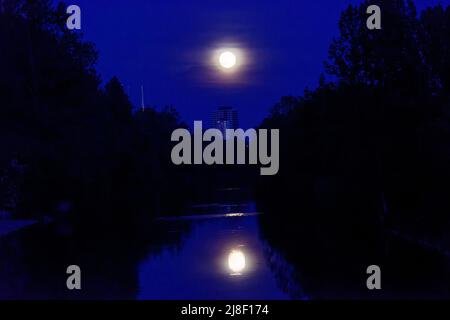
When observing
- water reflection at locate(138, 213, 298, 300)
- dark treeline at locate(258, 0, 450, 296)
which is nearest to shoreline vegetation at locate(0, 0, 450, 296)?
dark treeline at locate(258, 0, 450, 296)

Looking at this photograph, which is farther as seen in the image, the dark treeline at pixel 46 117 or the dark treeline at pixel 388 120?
the dark treeline at pixel 46 117

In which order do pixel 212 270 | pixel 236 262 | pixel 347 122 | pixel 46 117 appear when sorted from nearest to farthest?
pixel 212 270, pixel 236 262, pixel 46 117, pixel 347 122

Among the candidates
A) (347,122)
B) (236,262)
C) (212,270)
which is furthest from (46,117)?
(212,270)

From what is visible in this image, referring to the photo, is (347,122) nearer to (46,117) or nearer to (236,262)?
(46,117)

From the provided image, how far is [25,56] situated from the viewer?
3644 cm

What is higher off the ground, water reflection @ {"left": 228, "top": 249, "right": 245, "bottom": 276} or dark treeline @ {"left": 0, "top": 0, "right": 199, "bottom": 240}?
dark treeline @ {"left": 0, "top": 0, "right": 199, "bottom": 240}

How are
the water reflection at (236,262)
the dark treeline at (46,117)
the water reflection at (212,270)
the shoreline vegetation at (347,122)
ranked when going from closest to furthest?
the water reflection at (212,270) < the water reflection at (236,262) < the shoreline vegetation at (347,122) < the dark treeline at (46,117)

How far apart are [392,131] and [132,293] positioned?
25084 mm

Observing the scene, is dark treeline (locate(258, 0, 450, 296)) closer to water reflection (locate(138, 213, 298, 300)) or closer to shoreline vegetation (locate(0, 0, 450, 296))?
shoreline vegetation (locate(0, 0, 450, 296))

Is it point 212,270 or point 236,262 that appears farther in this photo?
point 236,262

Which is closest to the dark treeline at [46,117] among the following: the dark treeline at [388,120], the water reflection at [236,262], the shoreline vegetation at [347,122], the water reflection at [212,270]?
the shoreline vegetation at [347,122]

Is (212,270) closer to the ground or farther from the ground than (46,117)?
closer to the ground

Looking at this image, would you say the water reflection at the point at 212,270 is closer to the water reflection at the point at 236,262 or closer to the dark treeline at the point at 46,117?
the water reflection at the point at 236,262
